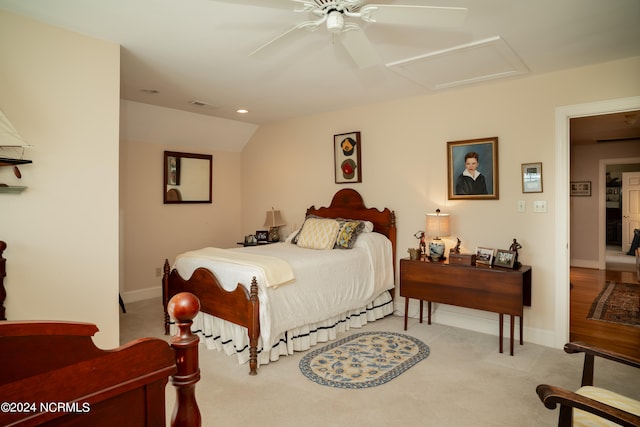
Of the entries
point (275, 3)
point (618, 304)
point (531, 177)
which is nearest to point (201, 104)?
point (275, 3)

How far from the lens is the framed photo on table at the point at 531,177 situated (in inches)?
136

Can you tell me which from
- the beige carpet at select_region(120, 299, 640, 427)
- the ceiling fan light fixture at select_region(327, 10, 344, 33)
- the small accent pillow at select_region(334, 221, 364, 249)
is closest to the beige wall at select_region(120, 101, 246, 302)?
the beige carpet at select_region(120, 299, 640, 427)

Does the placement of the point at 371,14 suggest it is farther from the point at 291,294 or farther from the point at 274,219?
the point at 274,219

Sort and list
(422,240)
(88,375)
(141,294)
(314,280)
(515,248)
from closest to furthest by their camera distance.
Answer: (88,375), (314,280), (515,248), (422,240), (141,294)

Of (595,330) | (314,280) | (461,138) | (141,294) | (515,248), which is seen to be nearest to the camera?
(314,280)

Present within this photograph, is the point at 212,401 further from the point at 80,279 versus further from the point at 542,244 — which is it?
the point at 542,244

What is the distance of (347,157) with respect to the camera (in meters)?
4.73

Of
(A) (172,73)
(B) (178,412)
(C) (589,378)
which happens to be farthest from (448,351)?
(A) (172,73)

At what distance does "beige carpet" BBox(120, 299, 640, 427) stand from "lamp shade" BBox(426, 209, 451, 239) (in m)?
1.06

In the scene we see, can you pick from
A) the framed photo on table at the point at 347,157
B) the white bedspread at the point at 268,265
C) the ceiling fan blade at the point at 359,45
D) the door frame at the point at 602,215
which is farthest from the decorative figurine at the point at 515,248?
the door frame at the point at 602,215

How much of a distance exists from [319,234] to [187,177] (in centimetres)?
237

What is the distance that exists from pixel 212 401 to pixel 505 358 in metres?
2.32

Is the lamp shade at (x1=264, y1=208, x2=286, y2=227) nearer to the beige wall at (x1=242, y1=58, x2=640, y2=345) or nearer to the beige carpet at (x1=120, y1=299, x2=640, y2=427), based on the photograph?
the beige wall at (x1=242, y1=58, x2=640, y2=345)

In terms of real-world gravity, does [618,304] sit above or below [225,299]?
below
